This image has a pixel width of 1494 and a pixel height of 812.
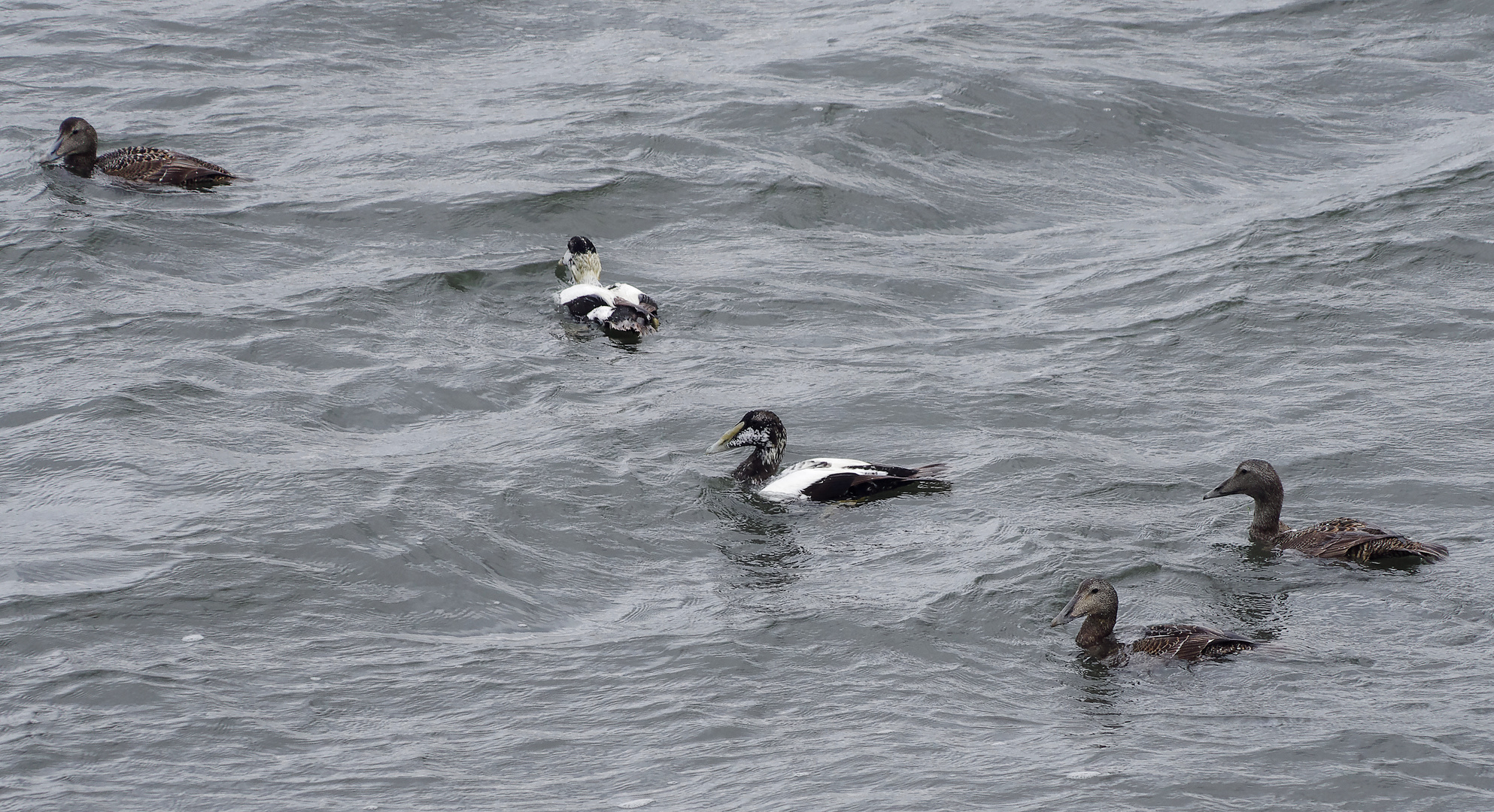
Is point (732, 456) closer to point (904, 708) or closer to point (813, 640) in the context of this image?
point (813, 640)

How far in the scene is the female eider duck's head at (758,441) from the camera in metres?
11.6

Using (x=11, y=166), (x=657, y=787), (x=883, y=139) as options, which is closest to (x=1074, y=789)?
(x=657, y=787)

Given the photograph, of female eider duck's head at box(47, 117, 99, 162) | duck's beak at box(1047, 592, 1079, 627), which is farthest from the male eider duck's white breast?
female eider duck's head at box(47, 117, 99, 162)

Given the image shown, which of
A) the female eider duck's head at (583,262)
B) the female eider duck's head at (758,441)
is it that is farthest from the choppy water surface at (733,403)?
the female eider duck's head at (583,262)

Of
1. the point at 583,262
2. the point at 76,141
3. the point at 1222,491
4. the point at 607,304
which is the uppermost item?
the point at 76,141

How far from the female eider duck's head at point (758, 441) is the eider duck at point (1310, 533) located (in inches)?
118

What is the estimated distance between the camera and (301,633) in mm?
9031

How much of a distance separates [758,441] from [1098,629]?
3.60m

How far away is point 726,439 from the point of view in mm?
11664

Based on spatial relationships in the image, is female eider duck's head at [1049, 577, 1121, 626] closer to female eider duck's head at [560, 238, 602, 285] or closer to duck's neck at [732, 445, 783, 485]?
duck's neck at [732, 445, 783, 485]

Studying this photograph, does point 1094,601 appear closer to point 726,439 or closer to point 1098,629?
point 1098,629

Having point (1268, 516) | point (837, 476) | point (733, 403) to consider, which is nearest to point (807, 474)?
point (837, 476)

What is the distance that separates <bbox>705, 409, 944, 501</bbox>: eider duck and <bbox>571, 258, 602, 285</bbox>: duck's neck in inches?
146

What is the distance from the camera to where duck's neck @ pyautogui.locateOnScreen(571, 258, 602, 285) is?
15.2 m
